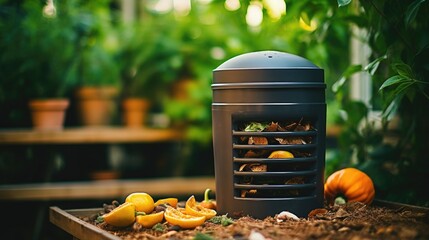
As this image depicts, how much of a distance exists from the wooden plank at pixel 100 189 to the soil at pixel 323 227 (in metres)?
2.34

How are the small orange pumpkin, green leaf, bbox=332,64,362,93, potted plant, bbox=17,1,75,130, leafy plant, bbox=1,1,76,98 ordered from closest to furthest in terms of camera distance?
the small orange pumpkin → green leaf, bbox=332,64,362,93 → leafy plant, bbox=1,1,76,98 → potted plant, bbox=17,1,75,130

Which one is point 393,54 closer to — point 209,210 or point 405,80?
point 405,80

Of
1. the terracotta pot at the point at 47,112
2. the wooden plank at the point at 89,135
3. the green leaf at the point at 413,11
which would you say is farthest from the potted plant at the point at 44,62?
the green leaf at the point at 413,11

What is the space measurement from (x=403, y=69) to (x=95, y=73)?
3.45 metres

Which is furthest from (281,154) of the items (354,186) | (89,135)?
(89,135)

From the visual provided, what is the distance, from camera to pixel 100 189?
5008 mm

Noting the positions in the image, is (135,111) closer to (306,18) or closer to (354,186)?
(306,18)

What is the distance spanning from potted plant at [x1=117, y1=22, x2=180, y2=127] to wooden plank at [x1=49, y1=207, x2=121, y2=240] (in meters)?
2.58

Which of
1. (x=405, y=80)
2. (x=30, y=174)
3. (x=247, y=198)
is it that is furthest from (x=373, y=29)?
(x=30, y=174)

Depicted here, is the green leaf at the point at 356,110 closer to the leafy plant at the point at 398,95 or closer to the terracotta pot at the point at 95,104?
the leafy plant at the point at 398,95

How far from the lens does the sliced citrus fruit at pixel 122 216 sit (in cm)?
245

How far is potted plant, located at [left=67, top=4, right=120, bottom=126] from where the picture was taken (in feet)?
17.5

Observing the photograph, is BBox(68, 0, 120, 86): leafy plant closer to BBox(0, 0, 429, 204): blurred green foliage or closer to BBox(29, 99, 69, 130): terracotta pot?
BBox(0, 0, 429, 204): blurred green foliage

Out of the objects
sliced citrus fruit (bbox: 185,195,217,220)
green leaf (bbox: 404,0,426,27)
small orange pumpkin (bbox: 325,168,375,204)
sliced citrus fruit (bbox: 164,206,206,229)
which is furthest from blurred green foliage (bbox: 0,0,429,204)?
sliced citrus fruit (bbox: 164,206,206,229)
